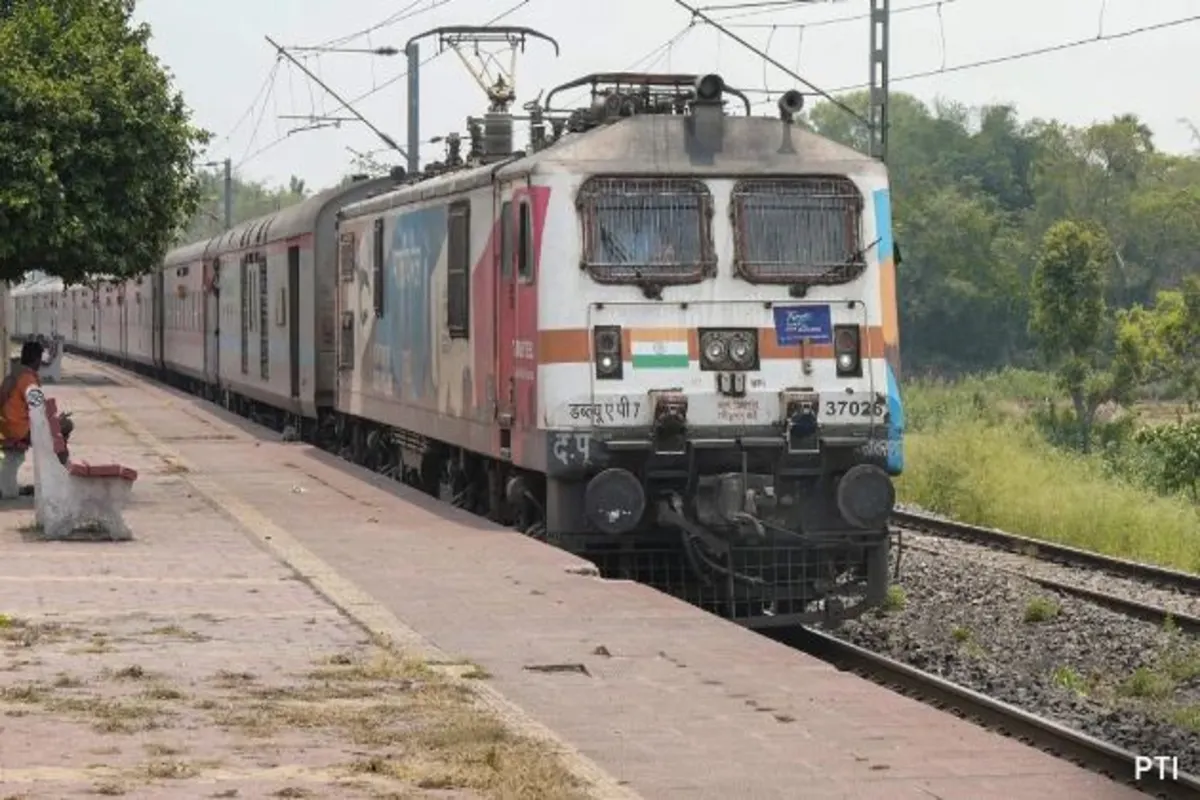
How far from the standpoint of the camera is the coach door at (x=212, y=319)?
36.7 metres

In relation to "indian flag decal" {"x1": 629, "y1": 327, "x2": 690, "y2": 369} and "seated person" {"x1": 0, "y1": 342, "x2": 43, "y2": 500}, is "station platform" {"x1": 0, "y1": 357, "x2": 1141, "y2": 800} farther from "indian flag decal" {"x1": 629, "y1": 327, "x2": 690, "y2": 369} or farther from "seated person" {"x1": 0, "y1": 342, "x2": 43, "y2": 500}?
"seated person" {"x1": 0, "y1": 342, "x2": 43, "y2": 500}

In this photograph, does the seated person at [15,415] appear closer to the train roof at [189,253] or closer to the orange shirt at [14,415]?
the orange shirt at [14,415]

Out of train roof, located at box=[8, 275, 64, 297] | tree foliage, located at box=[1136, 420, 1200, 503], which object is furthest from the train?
train roof, located at box=[8, 275, 64, 297]

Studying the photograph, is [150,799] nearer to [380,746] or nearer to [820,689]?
[380,746]

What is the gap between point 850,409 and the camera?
45.5ft

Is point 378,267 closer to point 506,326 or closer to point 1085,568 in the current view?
point 506,326

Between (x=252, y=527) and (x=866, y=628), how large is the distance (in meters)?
4.59

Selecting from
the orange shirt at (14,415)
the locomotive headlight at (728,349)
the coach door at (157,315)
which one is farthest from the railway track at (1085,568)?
the coach door at (157,315)

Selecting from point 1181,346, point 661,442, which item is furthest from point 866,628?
point 1181,346

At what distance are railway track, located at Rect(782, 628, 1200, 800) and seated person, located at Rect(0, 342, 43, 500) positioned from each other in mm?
6799

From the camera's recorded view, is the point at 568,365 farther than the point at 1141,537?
No

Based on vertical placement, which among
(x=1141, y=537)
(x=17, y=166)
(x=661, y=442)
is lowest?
(x=1141, y=537)

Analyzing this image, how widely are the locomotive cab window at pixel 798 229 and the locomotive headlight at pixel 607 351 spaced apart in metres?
0.95

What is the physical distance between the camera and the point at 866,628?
15.4 meters
